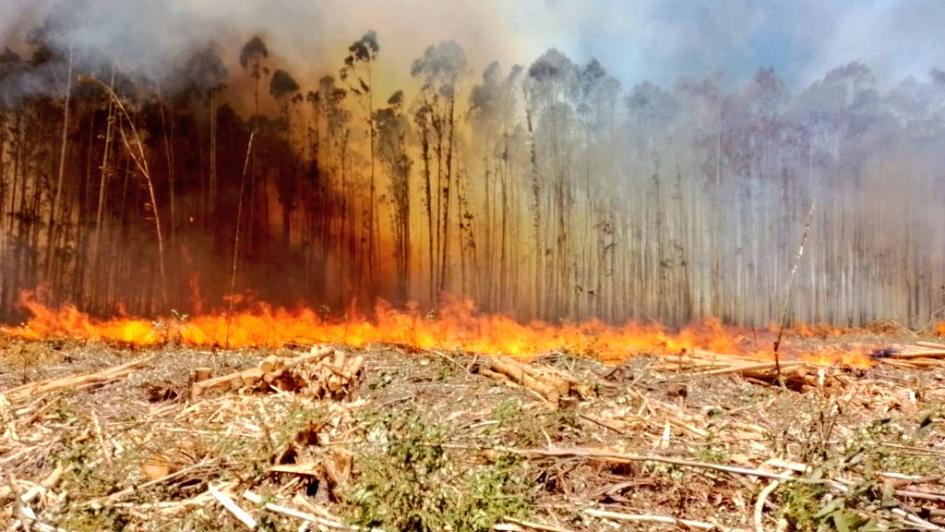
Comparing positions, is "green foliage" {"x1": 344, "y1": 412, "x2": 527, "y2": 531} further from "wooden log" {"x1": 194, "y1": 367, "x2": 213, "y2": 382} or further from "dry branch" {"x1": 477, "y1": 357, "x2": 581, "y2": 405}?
"wooden log" {"x1": 194, "y1": 367, "x2": 213, "y2": 382}

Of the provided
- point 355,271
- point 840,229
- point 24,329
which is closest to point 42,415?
point 24,329

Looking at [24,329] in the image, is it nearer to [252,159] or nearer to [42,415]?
[252,159]

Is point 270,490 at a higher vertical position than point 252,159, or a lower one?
lower

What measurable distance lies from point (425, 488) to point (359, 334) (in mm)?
15285

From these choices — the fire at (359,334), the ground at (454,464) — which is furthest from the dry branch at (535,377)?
the fire at (359,334)

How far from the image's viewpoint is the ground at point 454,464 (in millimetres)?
3576

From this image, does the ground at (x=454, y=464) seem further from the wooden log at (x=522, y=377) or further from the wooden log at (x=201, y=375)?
the wooden log at (x=201, y=375)

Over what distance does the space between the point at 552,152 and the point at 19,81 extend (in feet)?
80.2

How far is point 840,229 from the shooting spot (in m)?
33.7

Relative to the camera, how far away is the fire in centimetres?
1343

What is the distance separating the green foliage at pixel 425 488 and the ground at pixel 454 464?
0.01m

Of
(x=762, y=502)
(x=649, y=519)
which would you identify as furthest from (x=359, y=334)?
(x=762, y=502)

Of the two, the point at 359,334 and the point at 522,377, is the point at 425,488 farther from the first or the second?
the point at 359,334

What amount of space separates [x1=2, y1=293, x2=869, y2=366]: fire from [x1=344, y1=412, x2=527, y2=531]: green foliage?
672cm
